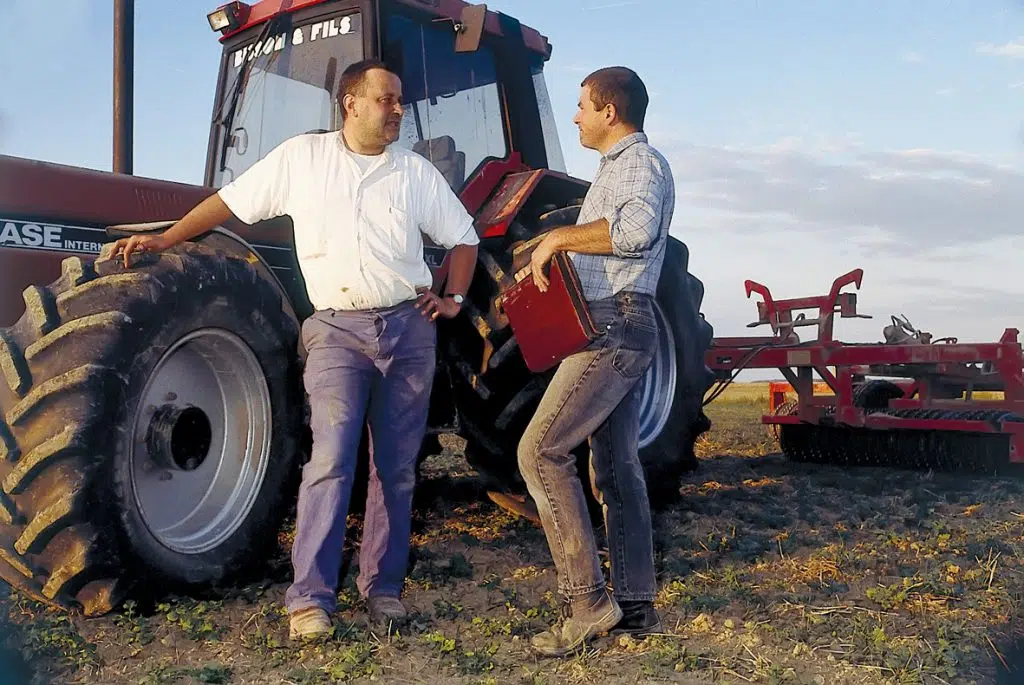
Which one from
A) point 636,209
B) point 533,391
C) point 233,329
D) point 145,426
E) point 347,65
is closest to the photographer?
point 636,209

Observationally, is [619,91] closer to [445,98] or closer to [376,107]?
[376,107]

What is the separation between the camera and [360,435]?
3.46m

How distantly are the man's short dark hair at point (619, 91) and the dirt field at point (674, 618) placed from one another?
5.78ft

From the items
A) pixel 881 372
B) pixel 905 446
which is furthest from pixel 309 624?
pixel 881 372

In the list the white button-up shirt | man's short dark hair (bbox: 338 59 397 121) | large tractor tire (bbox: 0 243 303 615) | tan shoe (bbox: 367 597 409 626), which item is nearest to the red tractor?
large tractor tire (bbox: 0 243 303 615)

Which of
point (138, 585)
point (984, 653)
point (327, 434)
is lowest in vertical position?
point (984, 653)

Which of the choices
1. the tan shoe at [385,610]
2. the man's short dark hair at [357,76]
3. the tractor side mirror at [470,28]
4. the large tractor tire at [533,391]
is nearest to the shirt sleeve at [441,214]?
the man's short dark hair at [357,76]

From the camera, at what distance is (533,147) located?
5.71 m

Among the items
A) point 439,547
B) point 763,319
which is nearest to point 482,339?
point 439,547

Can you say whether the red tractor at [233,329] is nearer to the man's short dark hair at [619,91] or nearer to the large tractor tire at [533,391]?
the large tractor tire at [533,391]

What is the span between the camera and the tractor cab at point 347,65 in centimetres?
469

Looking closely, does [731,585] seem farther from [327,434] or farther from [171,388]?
[171,388]

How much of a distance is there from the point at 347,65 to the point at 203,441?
6.50 ft

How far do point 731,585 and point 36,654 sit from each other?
8.35 feet
